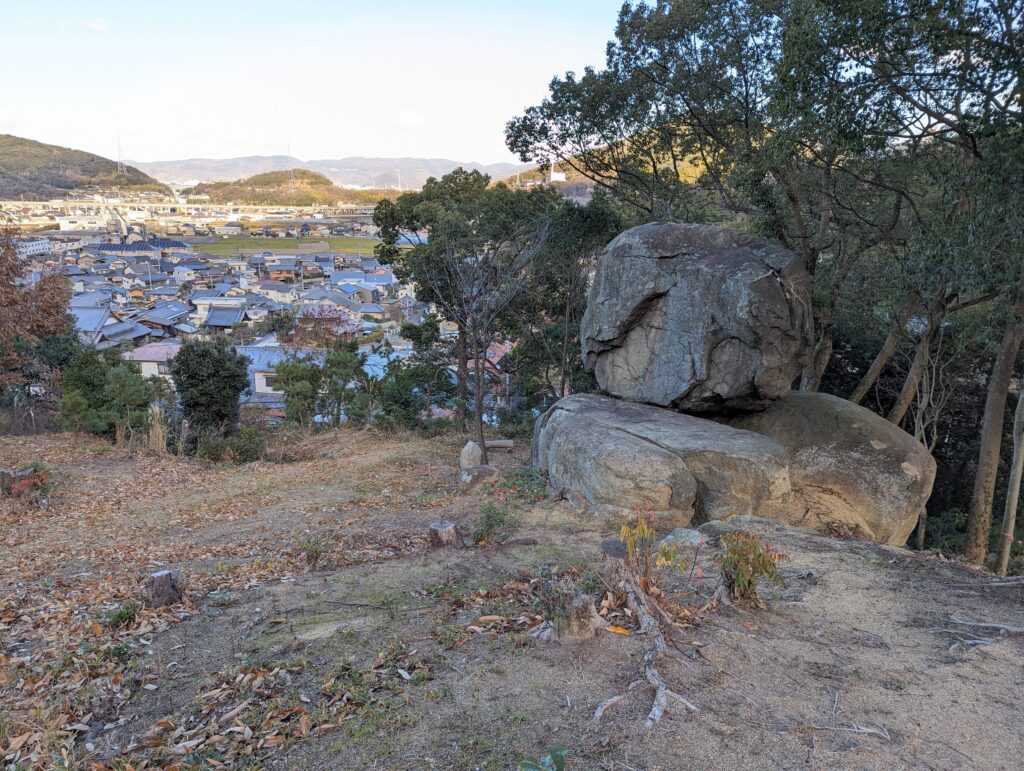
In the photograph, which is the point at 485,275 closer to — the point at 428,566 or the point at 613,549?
the point at 428,566

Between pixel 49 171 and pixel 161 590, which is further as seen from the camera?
pixel 49 171

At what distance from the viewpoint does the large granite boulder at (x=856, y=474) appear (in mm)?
8492

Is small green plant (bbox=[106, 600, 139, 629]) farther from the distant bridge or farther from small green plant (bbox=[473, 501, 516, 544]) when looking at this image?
the distant bridge

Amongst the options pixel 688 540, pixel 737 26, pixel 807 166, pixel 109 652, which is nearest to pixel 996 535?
pixel 807 166

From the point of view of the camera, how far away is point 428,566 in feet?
20.7

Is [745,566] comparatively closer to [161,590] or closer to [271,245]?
[161,590]

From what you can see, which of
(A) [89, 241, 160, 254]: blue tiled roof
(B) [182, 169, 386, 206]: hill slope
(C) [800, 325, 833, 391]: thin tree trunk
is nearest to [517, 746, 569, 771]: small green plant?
(C) [800, 325, 833, 391]: thin tree trunk

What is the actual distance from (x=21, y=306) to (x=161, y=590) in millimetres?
9683

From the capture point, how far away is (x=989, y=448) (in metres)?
9.11

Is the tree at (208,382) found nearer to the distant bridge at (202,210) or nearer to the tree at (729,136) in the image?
the tree at (729,136)

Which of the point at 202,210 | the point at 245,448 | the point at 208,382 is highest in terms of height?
the point at 202,210

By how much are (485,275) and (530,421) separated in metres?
5.55

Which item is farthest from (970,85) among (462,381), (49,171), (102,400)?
(49,171)

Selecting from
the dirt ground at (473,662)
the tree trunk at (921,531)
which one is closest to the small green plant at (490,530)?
the dirt ground at (473,662)
